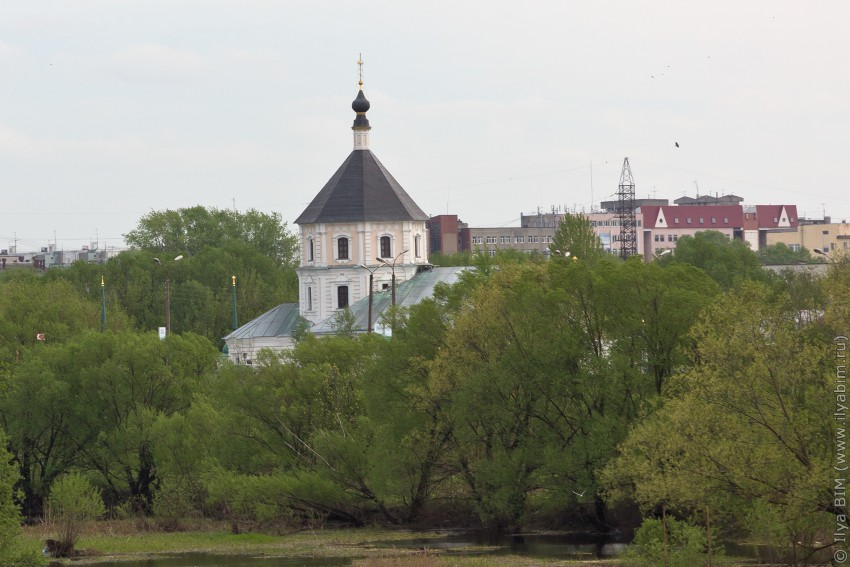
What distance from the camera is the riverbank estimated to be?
33.5m

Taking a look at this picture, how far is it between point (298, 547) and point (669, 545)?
1113cm

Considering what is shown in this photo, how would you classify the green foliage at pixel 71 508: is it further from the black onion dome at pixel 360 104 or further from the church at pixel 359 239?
the black onion dome at pixel 360 104

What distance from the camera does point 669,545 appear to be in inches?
1198

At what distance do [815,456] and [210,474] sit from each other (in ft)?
64.6

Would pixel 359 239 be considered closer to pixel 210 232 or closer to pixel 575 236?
pixel 575 236

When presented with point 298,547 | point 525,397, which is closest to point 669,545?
point 525,397

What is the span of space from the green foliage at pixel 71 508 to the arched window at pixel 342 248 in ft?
107

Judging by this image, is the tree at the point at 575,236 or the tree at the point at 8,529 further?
the tree at the point at 575,236

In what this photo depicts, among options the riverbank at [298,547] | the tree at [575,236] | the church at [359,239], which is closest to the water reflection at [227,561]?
the riverbank at [298,547]

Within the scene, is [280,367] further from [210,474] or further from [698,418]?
[698,418]

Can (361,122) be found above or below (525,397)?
above

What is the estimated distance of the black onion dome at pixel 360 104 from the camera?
7538cm

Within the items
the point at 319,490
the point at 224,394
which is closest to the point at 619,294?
the point at 319,490

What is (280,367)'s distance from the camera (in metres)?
44.6
